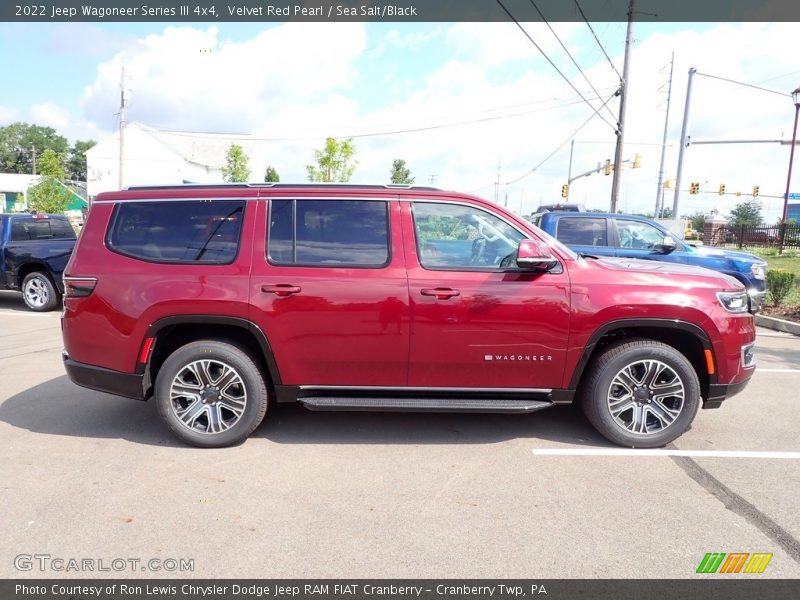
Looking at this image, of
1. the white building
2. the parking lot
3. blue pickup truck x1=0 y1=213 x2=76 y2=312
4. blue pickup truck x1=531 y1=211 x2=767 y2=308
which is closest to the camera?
the parking lot

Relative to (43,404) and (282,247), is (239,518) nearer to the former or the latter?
(282,247)

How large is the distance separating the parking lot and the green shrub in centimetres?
706

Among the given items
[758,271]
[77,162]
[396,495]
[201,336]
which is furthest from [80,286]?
[77,162]

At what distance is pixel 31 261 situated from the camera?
9883 millimetres

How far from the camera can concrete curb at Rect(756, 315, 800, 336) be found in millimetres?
9047

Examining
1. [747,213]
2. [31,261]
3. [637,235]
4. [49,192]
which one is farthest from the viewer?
[747,213]

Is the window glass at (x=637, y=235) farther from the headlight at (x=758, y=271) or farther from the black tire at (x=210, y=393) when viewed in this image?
the black tire at (x=210, y=393)

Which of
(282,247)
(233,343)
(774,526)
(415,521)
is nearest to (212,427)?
(233,343)

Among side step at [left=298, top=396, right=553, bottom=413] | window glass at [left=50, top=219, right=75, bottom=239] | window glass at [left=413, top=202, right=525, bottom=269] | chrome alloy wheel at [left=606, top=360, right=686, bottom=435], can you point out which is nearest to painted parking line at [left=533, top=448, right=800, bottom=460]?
chrome alloy wheel at [left=606, top=360, right=686, bottom=435]

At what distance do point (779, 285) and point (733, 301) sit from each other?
832 cm

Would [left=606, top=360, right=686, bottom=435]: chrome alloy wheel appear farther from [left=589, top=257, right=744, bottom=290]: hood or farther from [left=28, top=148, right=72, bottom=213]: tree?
[left=28, top=148, right=72, bottom=213]: tree

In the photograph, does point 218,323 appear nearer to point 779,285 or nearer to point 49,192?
point 779,285

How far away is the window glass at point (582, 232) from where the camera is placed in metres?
9.12
